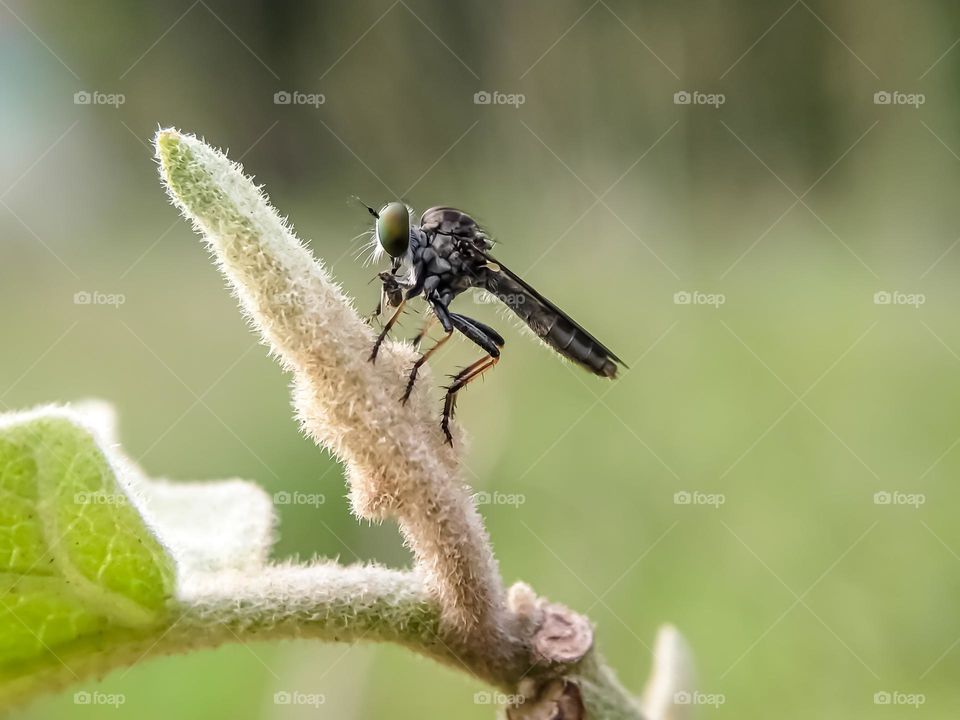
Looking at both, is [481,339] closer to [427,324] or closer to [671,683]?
[427,324]

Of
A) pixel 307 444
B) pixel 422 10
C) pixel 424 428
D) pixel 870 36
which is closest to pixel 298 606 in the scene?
pixel 424 428

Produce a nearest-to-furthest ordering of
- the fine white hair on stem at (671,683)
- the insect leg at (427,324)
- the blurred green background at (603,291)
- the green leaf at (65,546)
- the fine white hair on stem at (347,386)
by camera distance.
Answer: the fine white hair on stem at (347,386) < the green leaf at (65,546) < the fine white hair on stem at (671,683) < the insect leg at (427,324) < the blurred green background at (603,291)

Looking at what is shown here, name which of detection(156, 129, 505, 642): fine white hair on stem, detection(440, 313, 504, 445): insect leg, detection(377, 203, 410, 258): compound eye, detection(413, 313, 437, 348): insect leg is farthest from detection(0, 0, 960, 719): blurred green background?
detection(156, 129, 505, 642): fine white hair on stem

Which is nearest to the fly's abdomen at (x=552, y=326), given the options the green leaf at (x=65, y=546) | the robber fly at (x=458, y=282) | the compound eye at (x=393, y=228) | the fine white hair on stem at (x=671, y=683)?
the robber fly at (x=458, y=282)

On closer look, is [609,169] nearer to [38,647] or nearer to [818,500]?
[818,500]

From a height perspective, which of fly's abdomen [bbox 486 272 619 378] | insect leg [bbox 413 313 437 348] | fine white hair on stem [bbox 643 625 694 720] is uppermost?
fly's abdomen [bbox 486 272 619 378]

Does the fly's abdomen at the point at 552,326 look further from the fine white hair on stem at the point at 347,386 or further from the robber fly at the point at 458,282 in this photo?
the fine white hair on stem at the point at 347,386

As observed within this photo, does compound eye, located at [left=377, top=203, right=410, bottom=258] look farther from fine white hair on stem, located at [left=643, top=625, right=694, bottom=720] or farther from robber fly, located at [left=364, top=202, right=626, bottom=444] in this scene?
fine white hair on stem, located at [left=643, top=625, right=694, bottom=720]
